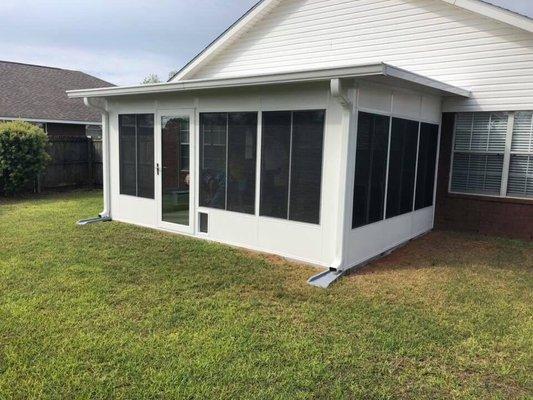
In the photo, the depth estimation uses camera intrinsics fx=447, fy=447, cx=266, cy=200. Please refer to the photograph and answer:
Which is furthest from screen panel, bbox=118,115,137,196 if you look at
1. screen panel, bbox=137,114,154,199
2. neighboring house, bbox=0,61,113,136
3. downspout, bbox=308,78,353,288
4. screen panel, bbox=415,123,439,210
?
neighboring house, bbox=0,61,113,136

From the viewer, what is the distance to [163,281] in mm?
5246

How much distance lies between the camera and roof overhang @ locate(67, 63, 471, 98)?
491 cm

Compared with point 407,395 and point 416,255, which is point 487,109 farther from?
point 407,395

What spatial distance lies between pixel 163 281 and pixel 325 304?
1921 mm

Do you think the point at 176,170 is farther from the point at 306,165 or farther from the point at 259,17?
the point at 259,17

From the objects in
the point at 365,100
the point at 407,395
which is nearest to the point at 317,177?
the point at 365,100

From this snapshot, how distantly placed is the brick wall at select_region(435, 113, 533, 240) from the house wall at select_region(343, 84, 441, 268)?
413 mm

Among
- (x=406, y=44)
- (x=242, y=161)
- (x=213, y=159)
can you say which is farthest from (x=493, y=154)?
(x=213, y=159)

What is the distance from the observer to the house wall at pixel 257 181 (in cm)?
572

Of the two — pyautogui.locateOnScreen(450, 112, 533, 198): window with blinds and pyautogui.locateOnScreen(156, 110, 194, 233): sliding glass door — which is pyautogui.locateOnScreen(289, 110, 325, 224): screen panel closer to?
pyautogui.locateOnScreen(156, 110, 194, 233): sliding glass door

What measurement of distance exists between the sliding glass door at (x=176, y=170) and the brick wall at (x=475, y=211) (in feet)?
→ 15.4

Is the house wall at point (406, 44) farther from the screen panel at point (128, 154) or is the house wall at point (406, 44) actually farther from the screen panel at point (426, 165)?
the screen panel at point (128, 154)

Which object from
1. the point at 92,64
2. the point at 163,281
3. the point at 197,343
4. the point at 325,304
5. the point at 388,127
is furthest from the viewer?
the point at 92,64

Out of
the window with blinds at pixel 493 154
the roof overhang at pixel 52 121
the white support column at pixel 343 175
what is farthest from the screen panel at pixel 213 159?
the roof overhang at pixel 52 121
